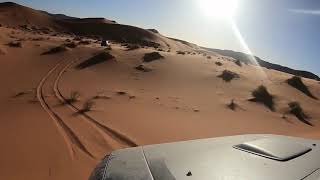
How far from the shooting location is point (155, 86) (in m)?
16.3

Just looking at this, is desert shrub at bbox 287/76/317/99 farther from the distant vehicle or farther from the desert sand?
the distant vehicle

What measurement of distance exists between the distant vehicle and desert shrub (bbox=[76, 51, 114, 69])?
53.8 feet

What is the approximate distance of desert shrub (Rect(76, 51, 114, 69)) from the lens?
19.7 metres

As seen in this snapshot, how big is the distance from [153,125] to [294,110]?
7.32 m

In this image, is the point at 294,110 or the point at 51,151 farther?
the point at 294,110

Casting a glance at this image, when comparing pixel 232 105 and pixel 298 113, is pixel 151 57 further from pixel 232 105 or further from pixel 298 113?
pixel 298 113

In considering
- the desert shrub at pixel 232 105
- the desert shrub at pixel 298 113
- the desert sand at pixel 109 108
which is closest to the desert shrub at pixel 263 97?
the desert sand at pixel 109 108

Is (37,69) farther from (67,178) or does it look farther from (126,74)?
(67,178)

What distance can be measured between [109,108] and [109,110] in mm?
249

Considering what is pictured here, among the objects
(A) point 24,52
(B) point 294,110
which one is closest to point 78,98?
(B) point 294,110

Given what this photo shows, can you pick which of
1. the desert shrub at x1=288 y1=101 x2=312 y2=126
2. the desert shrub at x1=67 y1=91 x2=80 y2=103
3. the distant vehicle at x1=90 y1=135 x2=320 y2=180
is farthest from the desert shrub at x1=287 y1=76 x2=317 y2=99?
the distant vehicle at x1=90 y1=135 x2=320 y2=180

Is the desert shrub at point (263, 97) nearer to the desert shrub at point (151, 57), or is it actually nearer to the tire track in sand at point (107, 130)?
the desert shrub at point (151, 57)

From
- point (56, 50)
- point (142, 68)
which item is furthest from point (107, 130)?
point (56, 50)

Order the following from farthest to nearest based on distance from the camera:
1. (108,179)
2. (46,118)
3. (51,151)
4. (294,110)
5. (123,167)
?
1. (294,110)
2. (46,118)
3. (51,151)
4. (123,167)
5. (108,179)
